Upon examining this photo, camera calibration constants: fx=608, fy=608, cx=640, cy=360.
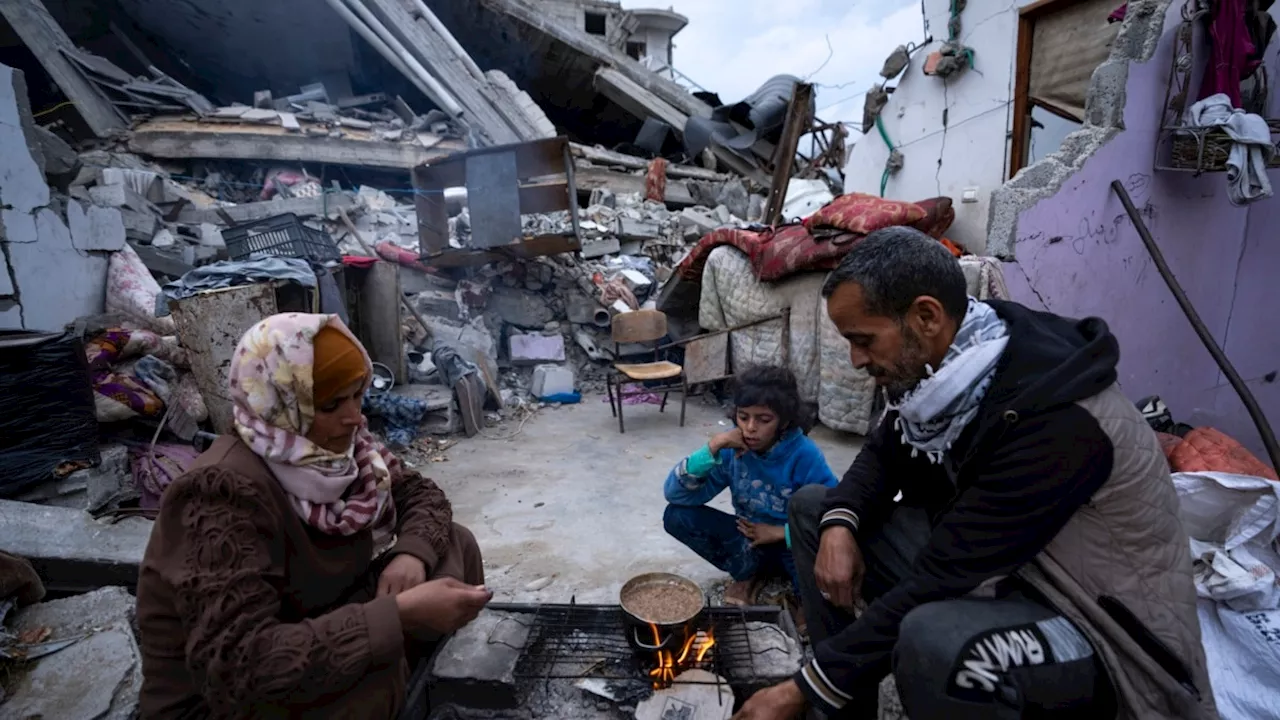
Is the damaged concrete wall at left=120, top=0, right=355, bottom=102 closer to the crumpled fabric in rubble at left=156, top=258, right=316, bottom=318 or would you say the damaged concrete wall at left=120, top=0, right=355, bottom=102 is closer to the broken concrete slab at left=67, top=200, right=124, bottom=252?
the broken concrete slab at left=67, top=200, right=124, bottom=252

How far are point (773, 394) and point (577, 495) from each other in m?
2.59

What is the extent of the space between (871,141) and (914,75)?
1.13 meters

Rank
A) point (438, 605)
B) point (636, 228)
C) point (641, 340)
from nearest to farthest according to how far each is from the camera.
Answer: point (438, 605) < point (641, 340) < point (636, 228)

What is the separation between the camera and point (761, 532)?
9.58 ft

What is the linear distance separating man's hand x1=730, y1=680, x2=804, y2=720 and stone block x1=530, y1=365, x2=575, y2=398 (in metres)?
6.39

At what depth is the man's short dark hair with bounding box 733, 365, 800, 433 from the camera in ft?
9.06

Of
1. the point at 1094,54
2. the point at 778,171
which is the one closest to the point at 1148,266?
the point at 1094,54

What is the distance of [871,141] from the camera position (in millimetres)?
8492

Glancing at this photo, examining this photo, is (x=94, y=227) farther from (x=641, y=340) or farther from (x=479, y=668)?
(x=479, y=668)

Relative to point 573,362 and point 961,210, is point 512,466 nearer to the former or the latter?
point 573,362

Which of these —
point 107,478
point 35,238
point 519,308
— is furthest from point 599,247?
point 107,478

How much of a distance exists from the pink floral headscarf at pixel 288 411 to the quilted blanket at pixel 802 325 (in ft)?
15.2

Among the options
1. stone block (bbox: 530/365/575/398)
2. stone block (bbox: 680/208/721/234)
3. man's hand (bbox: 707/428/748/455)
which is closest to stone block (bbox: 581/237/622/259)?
stone block (bbox: 680/208/721/234)

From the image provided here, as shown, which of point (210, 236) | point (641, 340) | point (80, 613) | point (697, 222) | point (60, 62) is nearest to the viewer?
→ point (80, 613)
